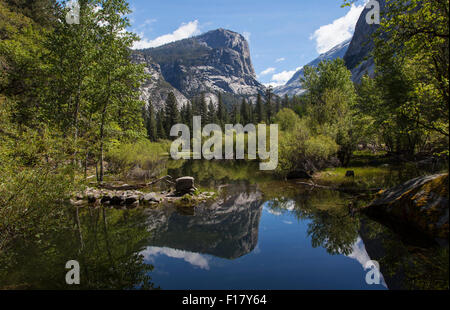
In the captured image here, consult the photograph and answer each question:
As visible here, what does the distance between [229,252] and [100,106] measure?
60.3 feet

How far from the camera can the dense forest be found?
823cm

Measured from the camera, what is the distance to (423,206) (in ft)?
25.7

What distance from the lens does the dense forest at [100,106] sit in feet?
27.0

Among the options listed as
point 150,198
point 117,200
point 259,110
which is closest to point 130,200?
point 117,200

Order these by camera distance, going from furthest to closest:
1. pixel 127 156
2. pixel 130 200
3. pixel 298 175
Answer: pixel 127 156 < pixel 298 175 < pixel 130 200

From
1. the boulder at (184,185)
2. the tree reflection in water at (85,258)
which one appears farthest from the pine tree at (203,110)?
the tree reflection in water at (85,258)

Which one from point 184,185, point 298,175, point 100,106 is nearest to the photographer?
point 184,185

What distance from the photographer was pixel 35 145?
1038 centimetres

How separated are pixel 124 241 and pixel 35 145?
593 cm

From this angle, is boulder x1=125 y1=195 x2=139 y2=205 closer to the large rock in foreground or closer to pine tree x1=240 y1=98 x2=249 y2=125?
the large rock in foreground

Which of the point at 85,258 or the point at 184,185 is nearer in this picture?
the point at 85,258

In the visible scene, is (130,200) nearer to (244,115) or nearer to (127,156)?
(127,156)

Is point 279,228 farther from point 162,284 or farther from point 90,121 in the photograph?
point 90,121

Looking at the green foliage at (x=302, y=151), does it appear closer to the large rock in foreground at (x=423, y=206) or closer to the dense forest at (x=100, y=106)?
the dense forest at (x=100, y=106)
